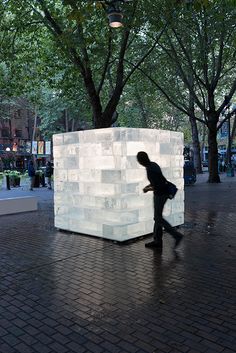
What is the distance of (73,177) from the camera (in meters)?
8.23

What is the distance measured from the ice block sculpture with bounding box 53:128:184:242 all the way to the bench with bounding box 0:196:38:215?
3445 mm

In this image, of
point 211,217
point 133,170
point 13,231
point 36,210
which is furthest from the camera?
point 36,210

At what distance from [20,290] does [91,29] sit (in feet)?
36.1

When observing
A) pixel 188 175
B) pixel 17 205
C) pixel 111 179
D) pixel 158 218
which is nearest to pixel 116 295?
pixel 158 218

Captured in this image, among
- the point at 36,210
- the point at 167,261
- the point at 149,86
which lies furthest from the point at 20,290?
the point at 149,86

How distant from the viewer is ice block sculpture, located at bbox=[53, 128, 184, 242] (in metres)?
7.27

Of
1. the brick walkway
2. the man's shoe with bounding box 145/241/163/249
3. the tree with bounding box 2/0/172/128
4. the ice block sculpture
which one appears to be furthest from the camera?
the tree with bounding box 2/0/172/128

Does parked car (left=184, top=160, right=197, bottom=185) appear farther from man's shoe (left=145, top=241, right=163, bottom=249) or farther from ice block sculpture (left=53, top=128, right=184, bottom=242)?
man's shoe (left=145, top=241, right=163, bottom=249)

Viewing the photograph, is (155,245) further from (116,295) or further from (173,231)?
(116,295)

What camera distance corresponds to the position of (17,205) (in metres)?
11.9

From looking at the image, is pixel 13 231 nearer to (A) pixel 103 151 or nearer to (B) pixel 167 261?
(A) pixel 103 151

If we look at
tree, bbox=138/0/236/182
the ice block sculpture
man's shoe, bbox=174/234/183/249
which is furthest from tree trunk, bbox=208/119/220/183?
man's shoe, bbox=174/234/183/249

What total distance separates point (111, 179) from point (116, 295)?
3066 mm

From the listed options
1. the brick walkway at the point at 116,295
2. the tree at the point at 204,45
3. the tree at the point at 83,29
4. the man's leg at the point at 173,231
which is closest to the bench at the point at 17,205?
the brick walkway at the point at 116,295
